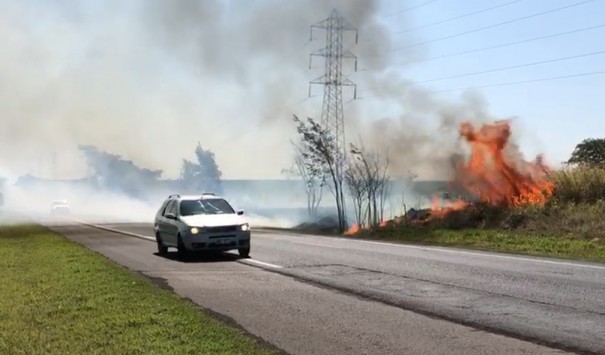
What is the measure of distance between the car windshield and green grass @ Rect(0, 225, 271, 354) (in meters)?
5.73

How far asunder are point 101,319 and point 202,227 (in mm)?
10237

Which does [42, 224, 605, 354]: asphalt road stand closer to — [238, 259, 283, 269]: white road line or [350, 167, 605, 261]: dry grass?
[238, 259, 283, 269]: white road line

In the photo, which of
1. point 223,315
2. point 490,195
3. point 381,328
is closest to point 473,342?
point 381,328

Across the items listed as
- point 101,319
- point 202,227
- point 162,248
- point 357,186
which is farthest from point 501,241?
point 357,186

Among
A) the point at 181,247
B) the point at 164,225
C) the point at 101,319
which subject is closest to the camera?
the point at 101,319

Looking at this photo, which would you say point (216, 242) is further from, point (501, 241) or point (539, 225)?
point (539, 225)

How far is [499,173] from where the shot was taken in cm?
3322

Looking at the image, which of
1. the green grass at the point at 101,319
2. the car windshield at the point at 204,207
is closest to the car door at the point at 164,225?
the car windshield at the point at 204,207

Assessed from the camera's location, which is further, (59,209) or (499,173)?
(59,209)

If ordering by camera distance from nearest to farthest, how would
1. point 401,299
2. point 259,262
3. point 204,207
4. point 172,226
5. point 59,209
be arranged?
point 401,299 < point 259,262 < point 172,226 < point 204,207 < point 59,209

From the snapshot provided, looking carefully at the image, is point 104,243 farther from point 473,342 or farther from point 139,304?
point 473,342

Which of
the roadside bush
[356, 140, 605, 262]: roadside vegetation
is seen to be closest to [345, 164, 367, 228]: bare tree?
[356, 140, 605, 262]: roadside vegetation

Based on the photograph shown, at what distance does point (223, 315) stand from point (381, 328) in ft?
7.47

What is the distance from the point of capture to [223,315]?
10188 mm
